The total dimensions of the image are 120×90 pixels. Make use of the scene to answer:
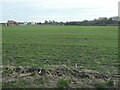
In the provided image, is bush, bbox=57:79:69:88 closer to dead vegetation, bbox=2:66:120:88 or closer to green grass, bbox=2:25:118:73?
dead vegetation, bbox=2:66:120:88

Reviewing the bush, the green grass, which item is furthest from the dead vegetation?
the green grass

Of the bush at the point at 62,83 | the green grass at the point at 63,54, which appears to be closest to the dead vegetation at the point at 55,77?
the bush at the point at 62,83

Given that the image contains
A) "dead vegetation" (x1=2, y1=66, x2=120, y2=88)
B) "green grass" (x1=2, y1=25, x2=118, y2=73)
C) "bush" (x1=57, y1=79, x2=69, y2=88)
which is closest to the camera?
"bush" (x1=57, y1=79, x2=69, y2=88)

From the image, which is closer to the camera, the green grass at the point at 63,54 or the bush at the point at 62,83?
the bush at the point at 62,83

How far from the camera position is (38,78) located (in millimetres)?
10266

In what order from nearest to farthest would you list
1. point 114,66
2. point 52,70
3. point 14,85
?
point 14,85, point 52,70, point 114,66

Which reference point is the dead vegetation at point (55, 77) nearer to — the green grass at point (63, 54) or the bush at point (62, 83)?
the bush at point (62, 83)

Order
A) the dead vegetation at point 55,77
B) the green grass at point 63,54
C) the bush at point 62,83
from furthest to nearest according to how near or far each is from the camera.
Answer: the green grass at point 63,54 → the dead vegetation at point 55,77 → the bush at point 62,83

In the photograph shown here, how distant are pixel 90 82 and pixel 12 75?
258 cm

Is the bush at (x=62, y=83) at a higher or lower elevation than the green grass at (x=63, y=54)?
higher

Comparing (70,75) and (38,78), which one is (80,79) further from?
(38,78)

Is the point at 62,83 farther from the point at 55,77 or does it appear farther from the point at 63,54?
the point at 63,54

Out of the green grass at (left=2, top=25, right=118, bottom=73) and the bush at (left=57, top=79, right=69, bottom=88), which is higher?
the bush at (left=57, top=79, right=69, bottom=88)

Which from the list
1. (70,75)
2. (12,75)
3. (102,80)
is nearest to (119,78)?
(102,80)
